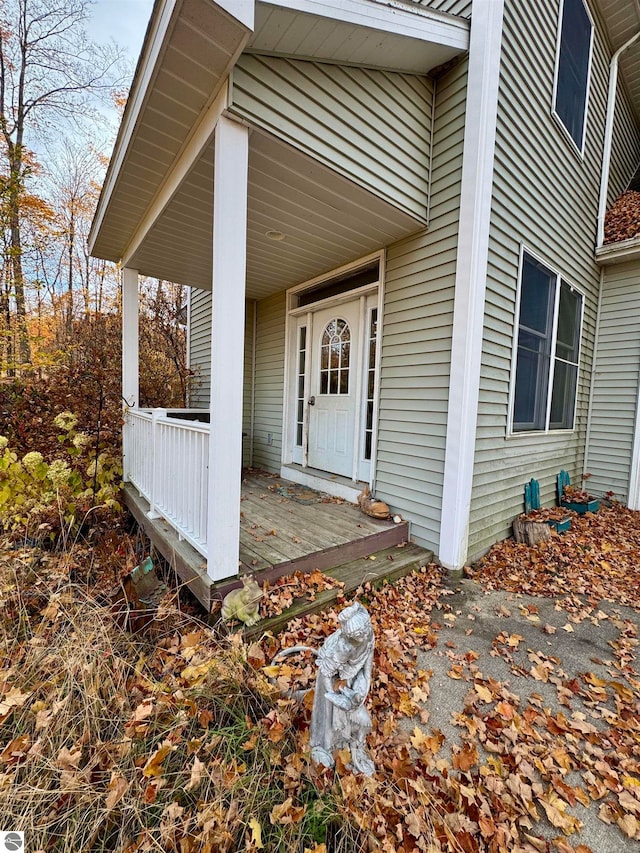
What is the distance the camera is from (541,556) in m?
3.54

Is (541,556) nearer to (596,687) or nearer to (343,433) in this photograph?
(596,687)

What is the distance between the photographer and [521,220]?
3.53 metres

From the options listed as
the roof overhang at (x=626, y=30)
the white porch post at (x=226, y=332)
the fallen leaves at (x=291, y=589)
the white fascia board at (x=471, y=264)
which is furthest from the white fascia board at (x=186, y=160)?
the roof overhang at (x=626, y=30)

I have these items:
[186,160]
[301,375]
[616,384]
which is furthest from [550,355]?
[186,160]

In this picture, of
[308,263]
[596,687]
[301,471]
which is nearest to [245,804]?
[596,687]

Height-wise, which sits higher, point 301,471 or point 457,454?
point 457,454

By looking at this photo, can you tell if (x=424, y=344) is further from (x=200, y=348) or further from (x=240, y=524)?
(x=200, y=348)

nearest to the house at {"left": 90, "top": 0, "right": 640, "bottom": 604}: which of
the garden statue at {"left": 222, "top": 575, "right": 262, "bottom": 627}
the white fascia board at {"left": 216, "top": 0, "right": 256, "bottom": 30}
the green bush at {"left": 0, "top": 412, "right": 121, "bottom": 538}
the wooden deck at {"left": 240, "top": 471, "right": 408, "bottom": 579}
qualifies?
the white fascia board at {"left": 216, "top": 0, "right": 256, "bottom": 30}

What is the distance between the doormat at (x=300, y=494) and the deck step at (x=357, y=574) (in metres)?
1.13

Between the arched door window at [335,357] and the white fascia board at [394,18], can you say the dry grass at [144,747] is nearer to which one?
the arched door window at [335,357]

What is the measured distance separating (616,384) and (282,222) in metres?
5.14

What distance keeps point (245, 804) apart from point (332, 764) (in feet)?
1.08

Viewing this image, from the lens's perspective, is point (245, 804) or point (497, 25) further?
point (497, 25)

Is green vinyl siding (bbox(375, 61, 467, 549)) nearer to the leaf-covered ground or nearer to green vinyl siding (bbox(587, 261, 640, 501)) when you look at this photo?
the leaf-covered ground
